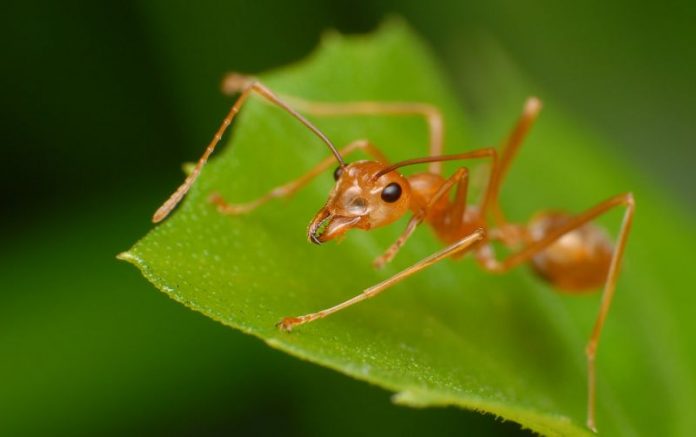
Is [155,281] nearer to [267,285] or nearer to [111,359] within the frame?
[267,285]

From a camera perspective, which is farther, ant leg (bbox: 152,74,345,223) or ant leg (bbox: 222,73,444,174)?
ant leg (bbox: 222,73,444,174)

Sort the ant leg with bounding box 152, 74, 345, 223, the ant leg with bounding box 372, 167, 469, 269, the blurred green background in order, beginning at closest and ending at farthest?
the ant leg with bounding box 152, 74, 345, 223 < the ant leg with bounding box 372, 167, 469, 269 < the blurred green background

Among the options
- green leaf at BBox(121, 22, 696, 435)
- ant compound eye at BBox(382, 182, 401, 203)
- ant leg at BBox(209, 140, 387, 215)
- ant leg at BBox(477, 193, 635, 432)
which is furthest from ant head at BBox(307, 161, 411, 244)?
ant leg at BBox(477, 193, 635, 432)

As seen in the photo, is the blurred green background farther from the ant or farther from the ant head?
the ant head

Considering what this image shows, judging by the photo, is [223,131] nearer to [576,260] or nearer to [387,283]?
[387,283]

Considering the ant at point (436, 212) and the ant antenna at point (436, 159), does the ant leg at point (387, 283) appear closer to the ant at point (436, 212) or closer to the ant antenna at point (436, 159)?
the ant at point (436, 212)

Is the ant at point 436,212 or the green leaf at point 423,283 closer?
the green leaf at point 423,283

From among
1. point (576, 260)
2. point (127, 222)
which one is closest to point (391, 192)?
point (576, 260)

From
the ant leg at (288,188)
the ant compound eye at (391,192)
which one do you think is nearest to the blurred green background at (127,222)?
the ant leg at (288,188)
